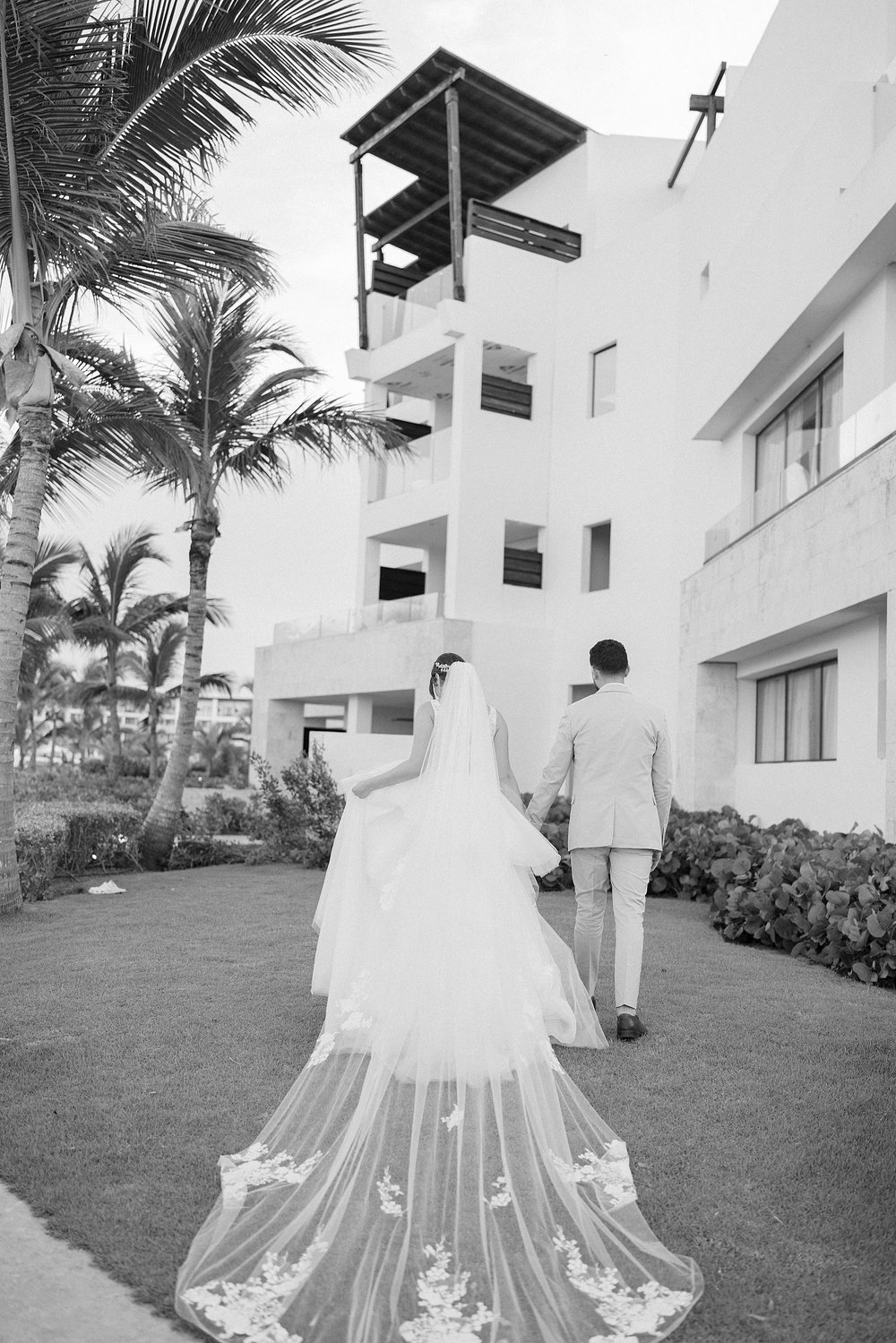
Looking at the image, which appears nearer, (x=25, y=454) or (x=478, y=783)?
(x=478, y=783)

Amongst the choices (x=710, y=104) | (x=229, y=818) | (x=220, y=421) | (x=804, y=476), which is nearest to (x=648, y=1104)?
(x=804, y=476)

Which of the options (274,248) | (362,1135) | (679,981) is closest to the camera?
(362,1135)

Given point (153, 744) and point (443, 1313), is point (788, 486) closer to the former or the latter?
point (443, 1313)

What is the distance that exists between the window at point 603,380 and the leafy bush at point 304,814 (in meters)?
10.9

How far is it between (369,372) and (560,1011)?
22.9m

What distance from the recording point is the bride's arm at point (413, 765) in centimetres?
580

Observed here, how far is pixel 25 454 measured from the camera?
9.95 meters

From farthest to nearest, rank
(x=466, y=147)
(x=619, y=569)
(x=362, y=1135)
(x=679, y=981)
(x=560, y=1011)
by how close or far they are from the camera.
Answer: (x=466, y=147) → (x=619, y=569) → (x=679, y=981) → (x=560, y=1011) → (x=362, y=1135)

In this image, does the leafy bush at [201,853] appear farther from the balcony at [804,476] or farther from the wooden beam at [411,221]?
the wooden beam at [411,221]

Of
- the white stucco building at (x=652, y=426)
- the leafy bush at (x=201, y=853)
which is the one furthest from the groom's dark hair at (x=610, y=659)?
the leafy bush at (x=201, y=853)

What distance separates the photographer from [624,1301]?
2934 mm

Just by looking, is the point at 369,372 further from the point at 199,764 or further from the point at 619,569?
the point at 199,764

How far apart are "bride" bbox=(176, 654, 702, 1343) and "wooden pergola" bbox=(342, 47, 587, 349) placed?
1988 centimetres

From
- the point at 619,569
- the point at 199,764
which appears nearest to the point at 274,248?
the point at 619,569
